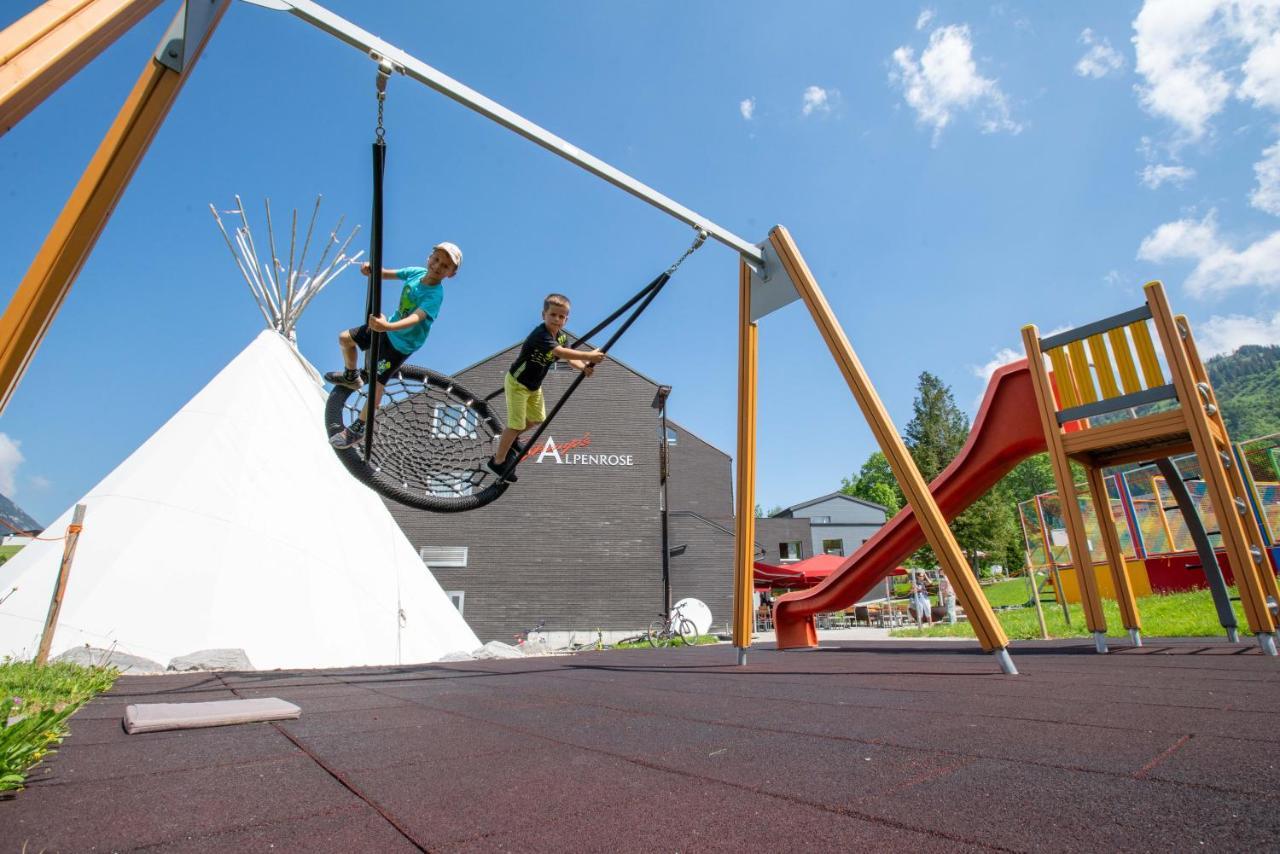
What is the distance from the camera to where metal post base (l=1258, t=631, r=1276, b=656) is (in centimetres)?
465

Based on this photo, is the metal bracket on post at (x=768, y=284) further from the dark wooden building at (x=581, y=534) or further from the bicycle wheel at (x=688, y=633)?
the dark wooden building at (x=581, y=534)

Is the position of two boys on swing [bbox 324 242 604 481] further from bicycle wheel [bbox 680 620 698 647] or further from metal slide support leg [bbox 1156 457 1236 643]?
bicycle wheel [bbox 680 620 698 647]

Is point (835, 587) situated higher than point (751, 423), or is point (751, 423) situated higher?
point (751, 423)

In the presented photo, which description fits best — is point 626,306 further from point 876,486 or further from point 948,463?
point 876,486

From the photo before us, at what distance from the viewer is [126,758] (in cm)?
249

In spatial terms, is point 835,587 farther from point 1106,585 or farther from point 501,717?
point 1106,585

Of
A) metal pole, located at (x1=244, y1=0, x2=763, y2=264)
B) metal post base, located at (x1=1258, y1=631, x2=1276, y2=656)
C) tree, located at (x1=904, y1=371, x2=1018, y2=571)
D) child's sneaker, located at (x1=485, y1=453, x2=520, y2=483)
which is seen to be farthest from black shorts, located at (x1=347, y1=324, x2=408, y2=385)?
tree, located at (x1=904, y1=371, x2=1018, y2=571)

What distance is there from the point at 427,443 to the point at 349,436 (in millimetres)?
620

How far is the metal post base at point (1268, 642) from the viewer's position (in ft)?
15.3

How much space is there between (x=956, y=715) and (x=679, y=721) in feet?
4.09

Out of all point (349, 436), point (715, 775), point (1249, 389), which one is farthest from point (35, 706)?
point (1249, 389)

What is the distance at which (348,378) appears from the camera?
471cm

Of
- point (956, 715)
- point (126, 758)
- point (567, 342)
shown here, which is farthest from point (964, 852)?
point (567, 342)

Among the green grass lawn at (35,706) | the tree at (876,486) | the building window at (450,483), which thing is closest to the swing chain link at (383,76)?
the building window at (450,483)
